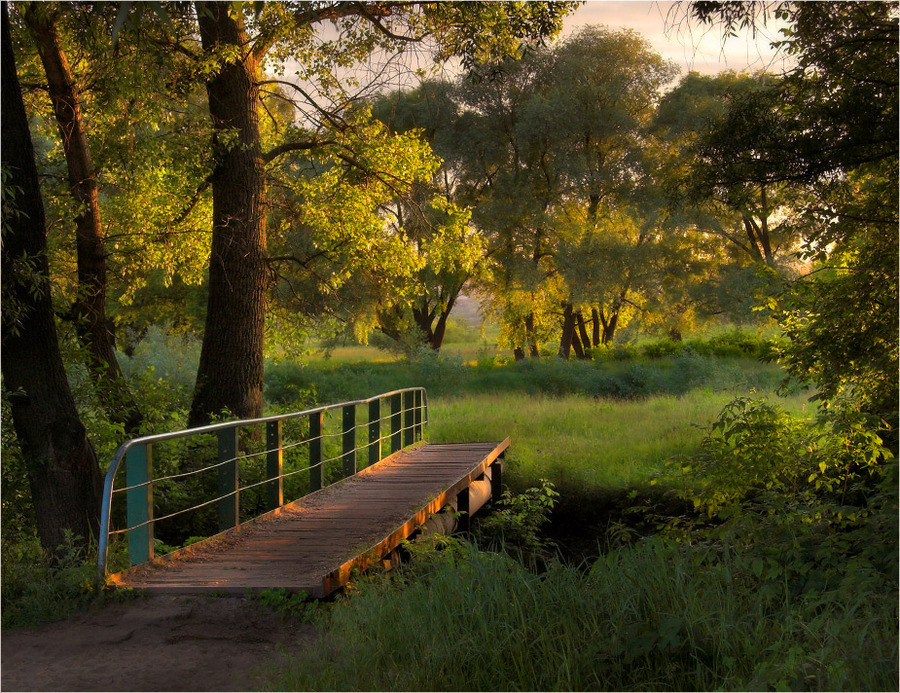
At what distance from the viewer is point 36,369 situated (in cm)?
767

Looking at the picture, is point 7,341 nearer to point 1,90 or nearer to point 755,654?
point 1,90

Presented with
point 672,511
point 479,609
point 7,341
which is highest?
point 7,341

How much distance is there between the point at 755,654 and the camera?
189 inches

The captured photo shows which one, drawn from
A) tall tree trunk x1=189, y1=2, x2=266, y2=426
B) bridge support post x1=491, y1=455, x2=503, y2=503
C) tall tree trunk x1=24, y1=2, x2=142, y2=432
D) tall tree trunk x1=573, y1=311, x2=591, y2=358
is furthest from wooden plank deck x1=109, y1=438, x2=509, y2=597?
tall tree trunk x1=573, y1=311, x2=591, y2=358

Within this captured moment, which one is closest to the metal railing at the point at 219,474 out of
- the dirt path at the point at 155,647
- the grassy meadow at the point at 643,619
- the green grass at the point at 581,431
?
the dirt path at the point at 155,647

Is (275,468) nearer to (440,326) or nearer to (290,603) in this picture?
(290,603)

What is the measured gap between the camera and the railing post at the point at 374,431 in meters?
13.6

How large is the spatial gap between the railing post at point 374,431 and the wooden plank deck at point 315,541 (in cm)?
92

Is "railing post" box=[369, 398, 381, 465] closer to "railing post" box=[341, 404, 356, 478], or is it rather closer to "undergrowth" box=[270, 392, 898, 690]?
"railing post" box=[341, 404, 356, 478]

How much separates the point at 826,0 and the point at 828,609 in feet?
17.7

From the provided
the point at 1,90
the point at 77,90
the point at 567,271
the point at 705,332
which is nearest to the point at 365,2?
the point at 77,90

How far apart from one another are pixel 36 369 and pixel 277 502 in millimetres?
3123

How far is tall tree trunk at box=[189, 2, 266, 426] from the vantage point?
1336 centimetres

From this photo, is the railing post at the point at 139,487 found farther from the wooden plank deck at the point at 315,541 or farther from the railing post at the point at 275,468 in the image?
the railing post at the point at 275,468
